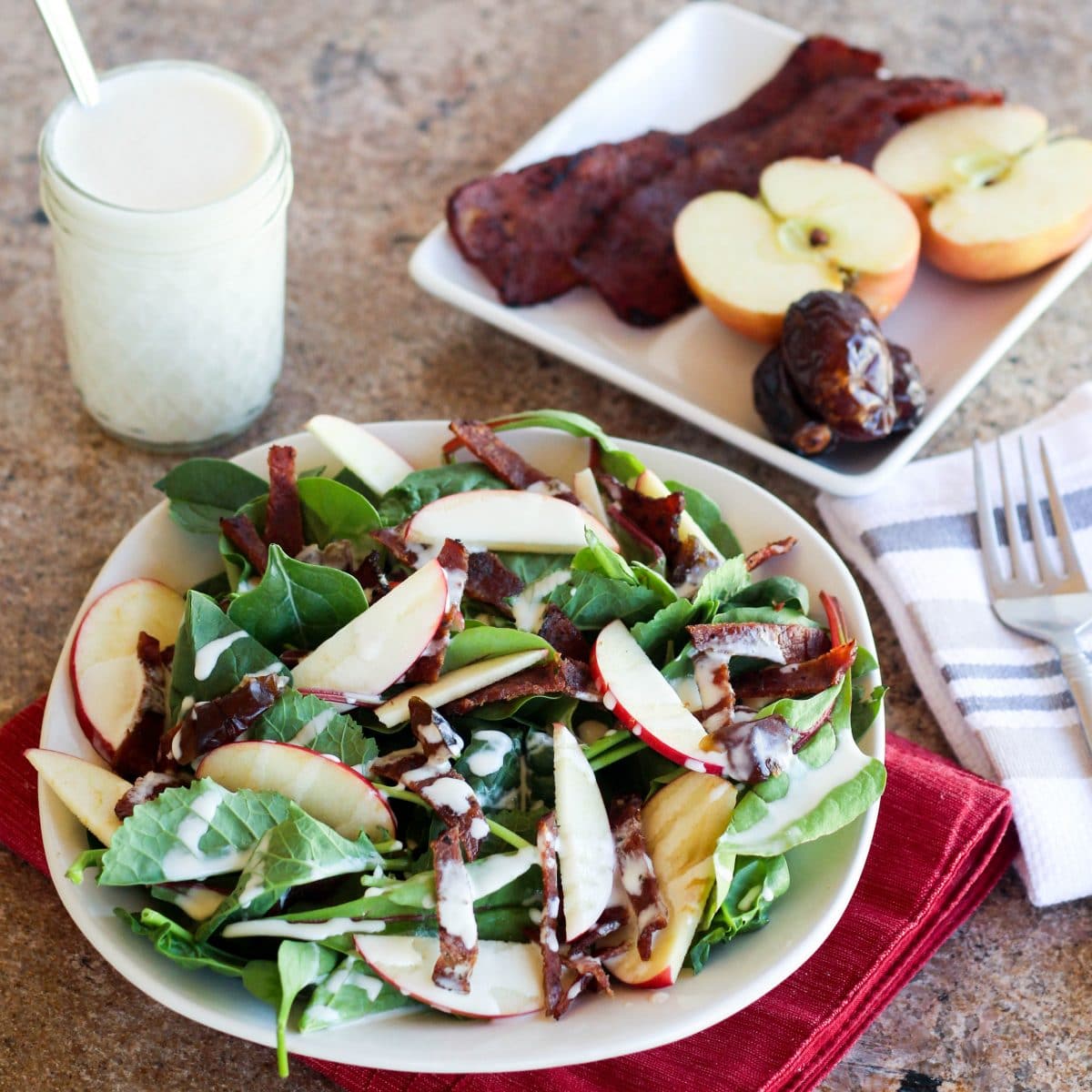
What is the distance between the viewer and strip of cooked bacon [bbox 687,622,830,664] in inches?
37.8

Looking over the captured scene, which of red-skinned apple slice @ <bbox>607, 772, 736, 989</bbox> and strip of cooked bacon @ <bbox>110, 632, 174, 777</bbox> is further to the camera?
→ strip of cooked bacon @ <bbox>110, 632, 174, 777</bbox>

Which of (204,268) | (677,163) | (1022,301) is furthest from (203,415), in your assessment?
(1022,301)

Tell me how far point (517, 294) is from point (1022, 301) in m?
0.58

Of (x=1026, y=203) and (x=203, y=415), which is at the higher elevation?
(x=1026, y=203)

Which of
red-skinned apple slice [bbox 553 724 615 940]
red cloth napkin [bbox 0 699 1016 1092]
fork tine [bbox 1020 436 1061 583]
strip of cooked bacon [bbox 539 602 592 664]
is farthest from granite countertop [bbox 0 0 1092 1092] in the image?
strip of cooked bacon [bbox 539 602 592 664]

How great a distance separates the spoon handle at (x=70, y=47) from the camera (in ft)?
3.72

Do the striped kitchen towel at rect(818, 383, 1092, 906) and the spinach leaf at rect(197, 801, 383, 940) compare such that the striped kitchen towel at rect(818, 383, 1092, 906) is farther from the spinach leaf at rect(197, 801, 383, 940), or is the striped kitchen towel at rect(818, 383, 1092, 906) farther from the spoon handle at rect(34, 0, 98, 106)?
the spoon handle at rect(34, 0, 98, 106)

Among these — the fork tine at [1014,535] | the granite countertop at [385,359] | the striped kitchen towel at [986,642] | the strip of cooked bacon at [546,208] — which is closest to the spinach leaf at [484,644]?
the granite countertop at [385,359]

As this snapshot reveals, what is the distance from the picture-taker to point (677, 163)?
162 centimetres

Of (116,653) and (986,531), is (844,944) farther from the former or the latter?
(116,653)

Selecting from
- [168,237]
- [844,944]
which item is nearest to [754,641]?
[844,944]

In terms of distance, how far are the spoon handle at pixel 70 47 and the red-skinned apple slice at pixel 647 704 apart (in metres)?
0.71

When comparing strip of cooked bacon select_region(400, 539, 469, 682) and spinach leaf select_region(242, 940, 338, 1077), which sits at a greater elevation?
strip of cooked bacon select_region(400, 539, 469, 682)

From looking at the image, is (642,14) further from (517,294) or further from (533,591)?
(533,591)
